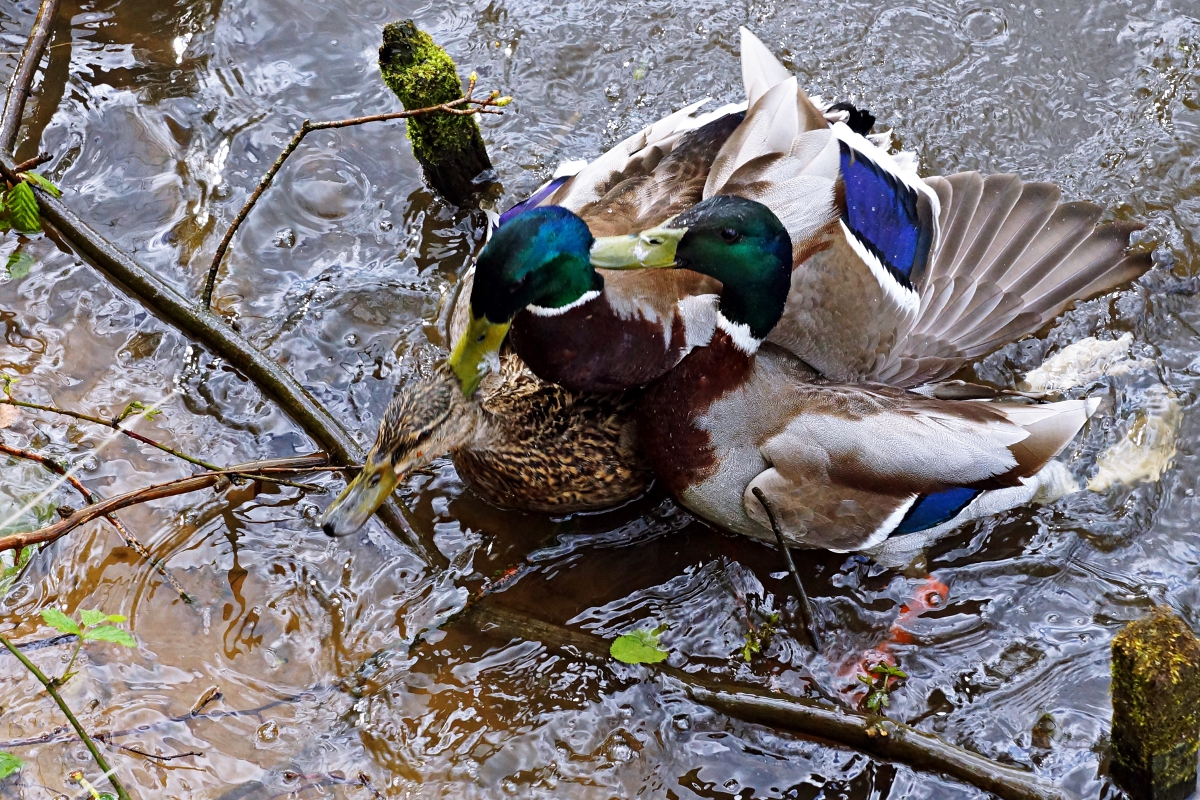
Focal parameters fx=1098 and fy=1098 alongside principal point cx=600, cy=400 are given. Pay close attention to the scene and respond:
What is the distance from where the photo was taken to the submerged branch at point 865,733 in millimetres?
3090

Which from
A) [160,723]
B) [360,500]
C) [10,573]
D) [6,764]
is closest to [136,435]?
[10,573]

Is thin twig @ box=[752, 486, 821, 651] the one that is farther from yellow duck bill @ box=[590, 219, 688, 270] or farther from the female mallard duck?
yellow duck bill @ box=[590, 219, 688, 270]

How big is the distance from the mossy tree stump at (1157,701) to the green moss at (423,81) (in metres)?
3.11

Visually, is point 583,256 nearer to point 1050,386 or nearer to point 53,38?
point 1050,386

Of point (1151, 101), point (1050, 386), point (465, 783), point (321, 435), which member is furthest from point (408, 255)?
point (1151, 101)

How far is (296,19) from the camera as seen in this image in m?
5.43

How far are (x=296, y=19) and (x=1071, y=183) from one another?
3770mm

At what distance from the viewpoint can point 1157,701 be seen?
8.77 ft

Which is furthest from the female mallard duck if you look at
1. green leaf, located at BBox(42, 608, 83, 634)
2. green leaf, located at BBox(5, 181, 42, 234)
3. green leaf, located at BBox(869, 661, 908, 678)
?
green leaf, located at BBox(5, 181, 42, 234)

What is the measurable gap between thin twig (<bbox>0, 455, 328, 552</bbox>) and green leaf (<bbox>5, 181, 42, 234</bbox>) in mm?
951

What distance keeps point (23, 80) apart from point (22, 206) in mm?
1239

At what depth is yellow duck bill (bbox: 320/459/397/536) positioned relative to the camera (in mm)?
3260

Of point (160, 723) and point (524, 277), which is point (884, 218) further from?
point (160, 723)

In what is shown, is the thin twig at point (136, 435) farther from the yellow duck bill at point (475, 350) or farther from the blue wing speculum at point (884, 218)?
the blue wing speculum at point (884, 218)
